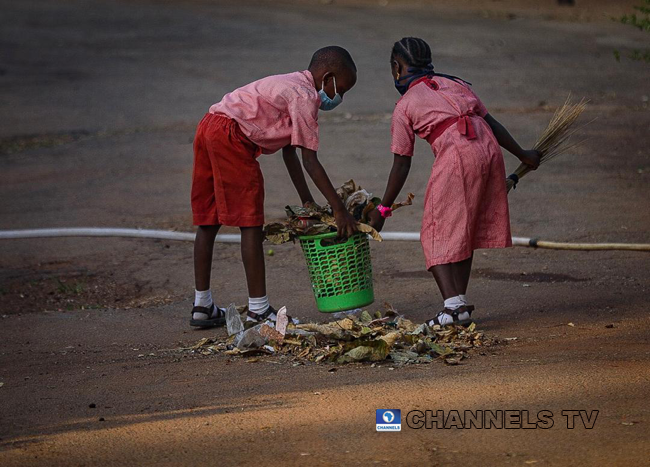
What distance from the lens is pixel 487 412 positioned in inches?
149

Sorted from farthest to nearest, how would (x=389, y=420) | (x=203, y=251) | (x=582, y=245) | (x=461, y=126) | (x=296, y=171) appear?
(x=582, y=245), (x=203, y=251), (x=296, y=171), (x=461, y=126), (x=389, y=420)

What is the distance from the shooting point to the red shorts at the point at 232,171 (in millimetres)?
5277

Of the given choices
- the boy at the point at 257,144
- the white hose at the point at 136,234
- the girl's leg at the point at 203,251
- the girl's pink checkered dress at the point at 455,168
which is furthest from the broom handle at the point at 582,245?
the girl's leg at the point at 203,251

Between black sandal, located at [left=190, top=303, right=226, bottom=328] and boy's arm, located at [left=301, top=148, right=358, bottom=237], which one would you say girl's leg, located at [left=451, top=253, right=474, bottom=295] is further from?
black sandal, located at [left=190, top=303, right=226, bottom=328]

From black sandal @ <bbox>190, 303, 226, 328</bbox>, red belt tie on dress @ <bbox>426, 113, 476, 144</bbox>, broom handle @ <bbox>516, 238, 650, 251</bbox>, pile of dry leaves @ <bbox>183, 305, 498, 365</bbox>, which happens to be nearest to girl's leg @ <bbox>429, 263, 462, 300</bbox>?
pile of dry leaves @ <bbox>183, 305, 498, 365</bbox>

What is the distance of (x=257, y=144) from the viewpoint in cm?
529

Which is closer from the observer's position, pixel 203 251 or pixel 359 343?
pixel 359 343

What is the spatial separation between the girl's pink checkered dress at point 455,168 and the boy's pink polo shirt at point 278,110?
1.69 ft

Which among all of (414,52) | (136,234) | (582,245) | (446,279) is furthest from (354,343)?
(136,234)

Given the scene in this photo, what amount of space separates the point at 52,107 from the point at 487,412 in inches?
478

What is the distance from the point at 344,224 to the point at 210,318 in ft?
3.84

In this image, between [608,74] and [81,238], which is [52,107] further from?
[608,74]

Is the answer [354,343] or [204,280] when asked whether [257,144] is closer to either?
[204,280]

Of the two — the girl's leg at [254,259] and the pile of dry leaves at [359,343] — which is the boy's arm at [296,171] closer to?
the girl's leg at [254,259]
